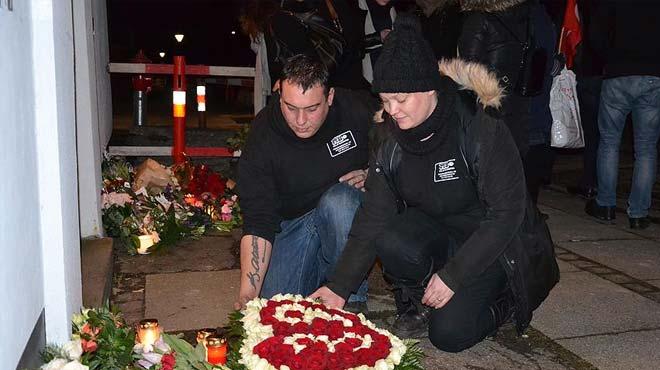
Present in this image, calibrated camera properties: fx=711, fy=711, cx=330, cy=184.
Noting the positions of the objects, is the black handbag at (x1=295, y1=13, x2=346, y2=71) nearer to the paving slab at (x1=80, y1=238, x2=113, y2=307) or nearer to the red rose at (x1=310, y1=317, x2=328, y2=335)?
the paving slab at (x1=80, y1=238, x2=113, y2=307)

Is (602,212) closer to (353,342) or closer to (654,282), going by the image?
(654,282)

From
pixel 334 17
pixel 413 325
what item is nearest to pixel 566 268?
pixel 413 325

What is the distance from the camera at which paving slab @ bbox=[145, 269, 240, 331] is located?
153 inches

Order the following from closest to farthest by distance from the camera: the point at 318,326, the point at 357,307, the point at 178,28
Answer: the point at 318,326
the point at 357,307
the point at 178,28

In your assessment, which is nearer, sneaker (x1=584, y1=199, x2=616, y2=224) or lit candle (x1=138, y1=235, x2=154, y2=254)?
lit candle (x1=138, y1=235, x2=154, y2=254)

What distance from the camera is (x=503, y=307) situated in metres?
3.56

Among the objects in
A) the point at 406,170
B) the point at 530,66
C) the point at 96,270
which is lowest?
the point at 96,270

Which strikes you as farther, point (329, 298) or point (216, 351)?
point (329, 298)

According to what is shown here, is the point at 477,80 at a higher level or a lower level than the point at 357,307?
higher

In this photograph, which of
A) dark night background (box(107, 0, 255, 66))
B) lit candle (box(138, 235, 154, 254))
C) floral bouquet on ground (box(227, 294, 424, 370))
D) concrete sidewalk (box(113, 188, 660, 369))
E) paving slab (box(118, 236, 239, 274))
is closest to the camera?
floral bouquet on ground (box(227, 294, 424, 370))

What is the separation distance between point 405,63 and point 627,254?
318 centimetres

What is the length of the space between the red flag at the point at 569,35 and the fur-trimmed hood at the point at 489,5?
67.6 inches

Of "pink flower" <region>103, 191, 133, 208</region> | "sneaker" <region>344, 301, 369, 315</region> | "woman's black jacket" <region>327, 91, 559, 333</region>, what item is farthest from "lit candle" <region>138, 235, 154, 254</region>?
"woman's black jacket" <region>327, 91, 559, 333</region>

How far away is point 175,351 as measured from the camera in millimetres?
2602
